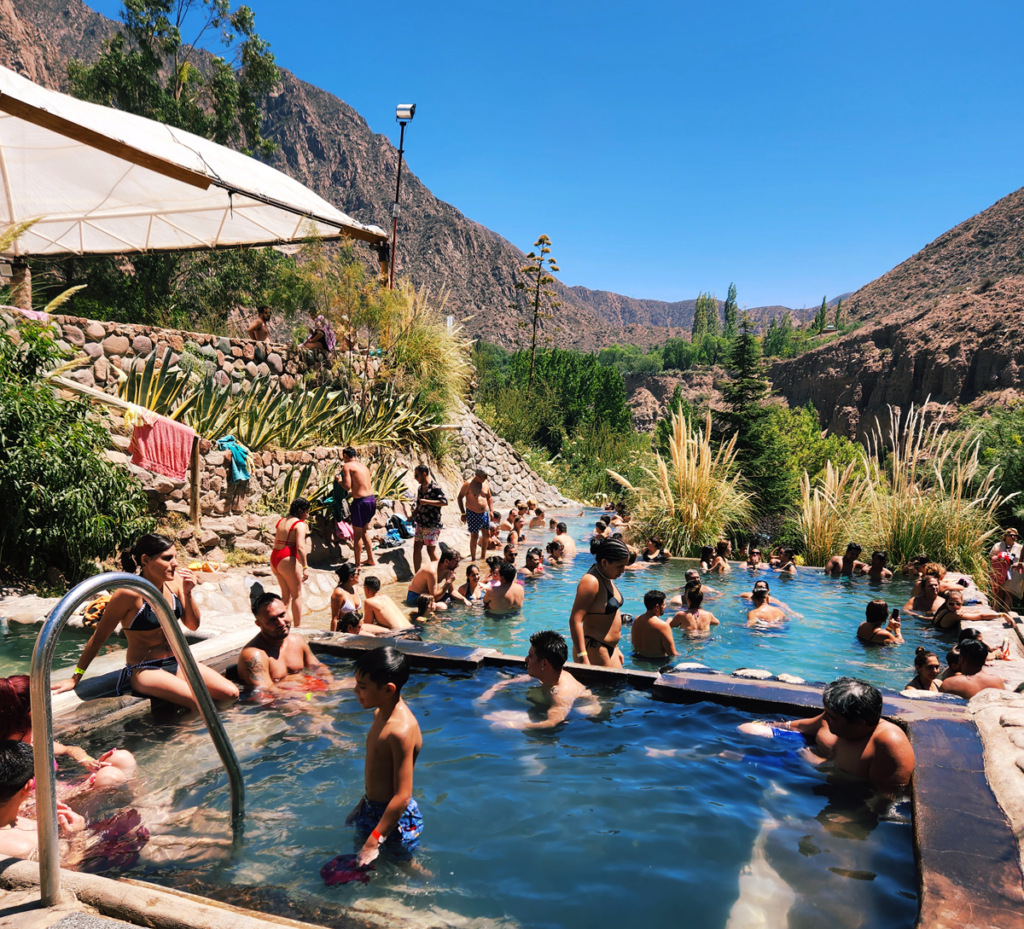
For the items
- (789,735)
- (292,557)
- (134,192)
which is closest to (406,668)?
(789,735)

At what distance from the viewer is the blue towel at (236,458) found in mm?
9695

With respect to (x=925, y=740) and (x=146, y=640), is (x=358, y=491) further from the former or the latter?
(x=925, y=740)

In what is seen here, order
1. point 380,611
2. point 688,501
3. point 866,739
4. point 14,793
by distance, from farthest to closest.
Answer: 1. point 688,501
2. point 380,611
3. point 866,739
4. point 14,793

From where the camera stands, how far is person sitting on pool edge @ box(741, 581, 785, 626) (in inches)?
376

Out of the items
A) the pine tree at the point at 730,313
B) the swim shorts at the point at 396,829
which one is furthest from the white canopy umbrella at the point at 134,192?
the pine tree at the point at 730,313

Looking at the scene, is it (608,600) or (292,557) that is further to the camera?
(292,557)

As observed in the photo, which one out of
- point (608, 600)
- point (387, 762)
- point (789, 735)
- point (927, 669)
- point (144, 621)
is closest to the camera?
point (387, 762)

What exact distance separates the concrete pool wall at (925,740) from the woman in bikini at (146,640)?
169mm

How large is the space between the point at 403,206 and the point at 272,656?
123m

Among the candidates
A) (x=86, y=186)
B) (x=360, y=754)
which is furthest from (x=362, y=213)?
(x=360, y=754)

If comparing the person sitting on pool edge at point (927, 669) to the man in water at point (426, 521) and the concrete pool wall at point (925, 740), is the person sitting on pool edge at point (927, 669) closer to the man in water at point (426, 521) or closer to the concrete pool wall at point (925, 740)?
the concrete pool wall at point (925, 740)

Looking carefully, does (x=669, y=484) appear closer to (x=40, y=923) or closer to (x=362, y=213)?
(x=40, y=923)

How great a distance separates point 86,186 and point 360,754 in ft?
39.1

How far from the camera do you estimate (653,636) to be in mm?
7672
